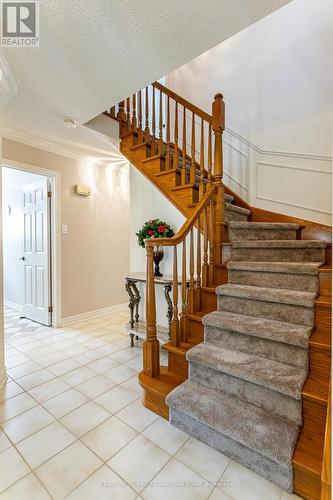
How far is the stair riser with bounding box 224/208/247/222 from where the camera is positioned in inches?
101

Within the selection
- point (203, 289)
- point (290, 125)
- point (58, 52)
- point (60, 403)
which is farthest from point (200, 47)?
point (60, 403)

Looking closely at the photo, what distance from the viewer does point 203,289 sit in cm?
208

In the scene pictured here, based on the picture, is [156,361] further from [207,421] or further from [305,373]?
[305,373]

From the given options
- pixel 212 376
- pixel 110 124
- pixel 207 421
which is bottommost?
pixel 207 421

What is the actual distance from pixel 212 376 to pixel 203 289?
69 centimetres

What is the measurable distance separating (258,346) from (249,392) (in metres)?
0.28

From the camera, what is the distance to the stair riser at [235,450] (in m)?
1.16

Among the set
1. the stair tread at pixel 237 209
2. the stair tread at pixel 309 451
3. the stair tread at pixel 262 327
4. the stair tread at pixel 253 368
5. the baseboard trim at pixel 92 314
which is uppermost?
the stair tread at pixel 237 209

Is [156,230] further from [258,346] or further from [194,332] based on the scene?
[258,346]

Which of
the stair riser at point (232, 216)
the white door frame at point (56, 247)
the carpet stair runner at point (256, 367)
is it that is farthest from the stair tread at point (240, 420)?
the white door frame at point (56, 247)

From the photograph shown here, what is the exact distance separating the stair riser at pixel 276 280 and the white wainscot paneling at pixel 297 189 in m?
1.05

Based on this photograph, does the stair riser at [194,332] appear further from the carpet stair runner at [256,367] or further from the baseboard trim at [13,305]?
the baseboard trim at [13,305]

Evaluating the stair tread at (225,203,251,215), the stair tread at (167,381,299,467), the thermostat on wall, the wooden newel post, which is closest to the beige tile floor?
the stair tread at (167,381,299,467)

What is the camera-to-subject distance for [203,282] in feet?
7.11
